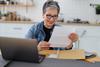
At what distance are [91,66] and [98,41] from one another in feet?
8.37

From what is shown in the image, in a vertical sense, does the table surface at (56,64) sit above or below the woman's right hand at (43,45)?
below

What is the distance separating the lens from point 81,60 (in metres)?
1.58

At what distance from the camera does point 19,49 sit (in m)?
1.50

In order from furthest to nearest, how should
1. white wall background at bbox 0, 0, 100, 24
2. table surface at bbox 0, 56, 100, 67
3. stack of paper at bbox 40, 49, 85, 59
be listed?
white wall background at bbox 0, 0, 100, 24, stack of paper at bbox 40, 49, 85, 59, table surface at bbox 0, 56, 100, 67

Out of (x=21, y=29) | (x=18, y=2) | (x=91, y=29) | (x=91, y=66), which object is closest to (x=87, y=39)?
(x=91, y=29)

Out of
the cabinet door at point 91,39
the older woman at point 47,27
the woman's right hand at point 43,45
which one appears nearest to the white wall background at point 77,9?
the cabinet door at point 91,39

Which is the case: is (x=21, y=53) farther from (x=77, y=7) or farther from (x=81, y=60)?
(x=77, y=7)

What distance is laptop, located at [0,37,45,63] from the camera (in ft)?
4.81

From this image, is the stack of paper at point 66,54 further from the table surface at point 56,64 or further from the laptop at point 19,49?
the laptop at point 19,49

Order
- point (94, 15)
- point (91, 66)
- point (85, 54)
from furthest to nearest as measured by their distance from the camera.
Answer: point (94, 15) → point (85, 54) → point (91, 66)

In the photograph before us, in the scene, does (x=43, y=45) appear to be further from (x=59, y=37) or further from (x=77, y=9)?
(x=77, y=9)

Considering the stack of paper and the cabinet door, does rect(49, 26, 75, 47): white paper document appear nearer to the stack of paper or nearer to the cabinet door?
the stack of paper

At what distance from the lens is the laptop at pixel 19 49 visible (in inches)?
57.7

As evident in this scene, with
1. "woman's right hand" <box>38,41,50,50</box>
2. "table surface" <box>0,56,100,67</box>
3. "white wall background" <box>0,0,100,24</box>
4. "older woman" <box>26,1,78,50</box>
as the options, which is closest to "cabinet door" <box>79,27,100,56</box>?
"white wall background" <box>0,0,100,24</box>
